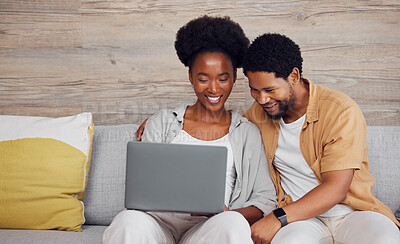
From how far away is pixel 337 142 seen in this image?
4.32ft

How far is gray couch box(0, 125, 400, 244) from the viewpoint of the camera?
1.63m

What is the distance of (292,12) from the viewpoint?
197 cm

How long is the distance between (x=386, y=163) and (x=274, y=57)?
28.5 inches

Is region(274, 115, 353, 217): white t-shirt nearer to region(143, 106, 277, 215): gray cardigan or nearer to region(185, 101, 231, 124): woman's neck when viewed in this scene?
region(143, 106, 277, 215): gray cardigan

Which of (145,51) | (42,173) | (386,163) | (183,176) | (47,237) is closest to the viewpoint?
(183,176)

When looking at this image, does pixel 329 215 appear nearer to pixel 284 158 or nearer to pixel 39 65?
pixel 284 158

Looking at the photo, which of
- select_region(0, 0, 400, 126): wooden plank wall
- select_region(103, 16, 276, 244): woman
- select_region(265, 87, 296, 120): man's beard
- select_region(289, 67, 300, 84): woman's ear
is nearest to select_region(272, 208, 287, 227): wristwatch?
select_region(103, 16, 276, 244): woman

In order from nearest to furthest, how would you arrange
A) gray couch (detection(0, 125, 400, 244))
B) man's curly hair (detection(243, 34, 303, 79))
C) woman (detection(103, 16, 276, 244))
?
1. man's curly hair (detection(243, 34, 303, 79))
2. woman (detection(103, 16, 276, 244))
3. gray couch (detection(0, 125, 400, 244))

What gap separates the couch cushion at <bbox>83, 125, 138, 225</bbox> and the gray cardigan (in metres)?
0.21

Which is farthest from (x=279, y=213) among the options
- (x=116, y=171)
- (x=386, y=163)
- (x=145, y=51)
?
(x=145, y=51)

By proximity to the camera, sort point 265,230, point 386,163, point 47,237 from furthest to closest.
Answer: point 386,163, point 47,237, point 265,230

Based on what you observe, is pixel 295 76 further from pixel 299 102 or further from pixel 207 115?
pixel 207 115

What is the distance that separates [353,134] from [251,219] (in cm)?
48

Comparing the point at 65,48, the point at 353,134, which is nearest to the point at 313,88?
the point at 353,134
